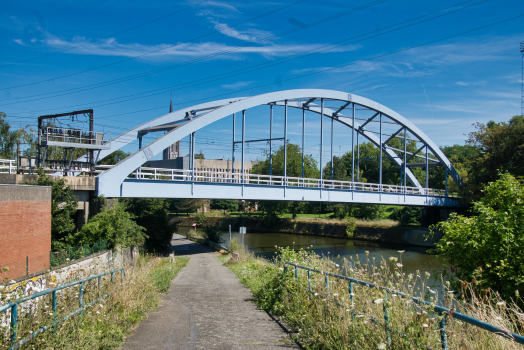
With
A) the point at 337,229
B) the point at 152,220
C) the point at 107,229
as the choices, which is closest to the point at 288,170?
the point at 337,229

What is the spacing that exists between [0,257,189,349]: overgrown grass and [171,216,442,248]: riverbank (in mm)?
30868

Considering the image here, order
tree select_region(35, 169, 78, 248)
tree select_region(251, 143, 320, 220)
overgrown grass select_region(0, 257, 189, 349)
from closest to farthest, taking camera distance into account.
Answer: overgrown grass select_region(0, 257, 189, 349) < tree select_region(35, 169, 78, 248) < tree select_region(251, 143, 320, 220)

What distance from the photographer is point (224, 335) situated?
6.57 m

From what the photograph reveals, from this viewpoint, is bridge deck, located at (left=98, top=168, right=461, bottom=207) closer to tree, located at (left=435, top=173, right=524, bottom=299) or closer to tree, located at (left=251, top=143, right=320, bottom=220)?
tree, located at (left=435, top=173, right=524, bottom=299)

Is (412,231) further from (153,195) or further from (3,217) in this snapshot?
(3,217)

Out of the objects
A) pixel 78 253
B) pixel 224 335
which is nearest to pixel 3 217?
pixel 78 253

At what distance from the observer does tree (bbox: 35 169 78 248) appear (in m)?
18.2

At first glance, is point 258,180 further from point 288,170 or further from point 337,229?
point 288,170

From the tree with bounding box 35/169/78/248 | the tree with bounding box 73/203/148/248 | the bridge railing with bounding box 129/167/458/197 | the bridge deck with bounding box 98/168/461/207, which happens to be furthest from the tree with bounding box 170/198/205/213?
the tree with bounding box 35/169/78/248

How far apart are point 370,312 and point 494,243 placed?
15.4ft

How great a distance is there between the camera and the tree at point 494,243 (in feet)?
25.8

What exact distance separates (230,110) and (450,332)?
23.4 metres

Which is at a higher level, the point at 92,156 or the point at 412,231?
the point at 92,156

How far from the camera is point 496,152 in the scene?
37656mm
